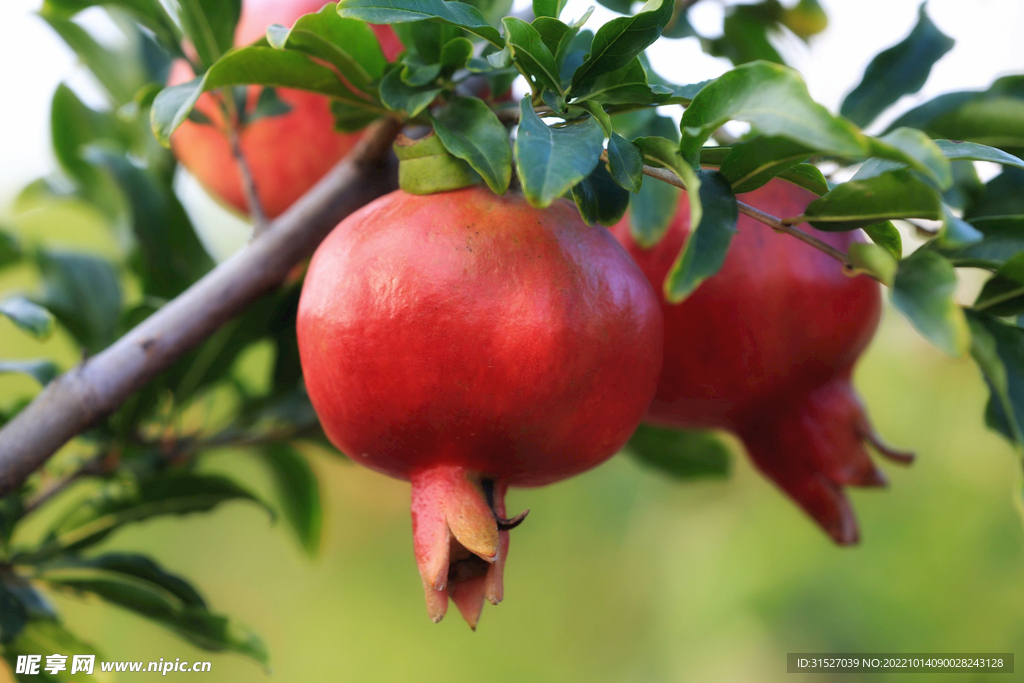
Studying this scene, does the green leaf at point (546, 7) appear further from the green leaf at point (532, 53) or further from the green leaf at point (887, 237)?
the green leaf at point (887, 237)

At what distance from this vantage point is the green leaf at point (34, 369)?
58 cm

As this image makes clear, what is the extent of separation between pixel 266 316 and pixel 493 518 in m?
0.37

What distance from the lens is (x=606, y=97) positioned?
379 mm

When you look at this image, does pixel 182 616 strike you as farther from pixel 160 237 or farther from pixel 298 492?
pixel 160 237

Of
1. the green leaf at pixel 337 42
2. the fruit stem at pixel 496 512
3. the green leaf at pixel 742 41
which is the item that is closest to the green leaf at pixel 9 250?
the green leaf at pixel 337 42

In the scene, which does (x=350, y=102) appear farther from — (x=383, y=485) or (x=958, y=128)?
(x=383, y=485)

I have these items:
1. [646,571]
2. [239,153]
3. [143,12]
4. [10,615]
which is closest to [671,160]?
[239,153]

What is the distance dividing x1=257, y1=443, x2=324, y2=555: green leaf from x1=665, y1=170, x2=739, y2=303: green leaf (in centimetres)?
58

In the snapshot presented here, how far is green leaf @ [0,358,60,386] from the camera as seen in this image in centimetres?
58

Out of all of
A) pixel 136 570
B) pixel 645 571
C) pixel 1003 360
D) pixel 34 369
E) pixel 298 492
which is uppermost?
pixel 1003 360

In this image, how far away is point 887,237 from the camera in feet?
1.14

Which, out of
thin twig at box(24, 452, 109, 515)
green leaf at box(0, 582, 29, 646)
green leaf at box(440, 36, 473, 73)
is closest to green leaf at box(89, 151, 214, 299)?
thin twig at box(24, 452, 109, 515)

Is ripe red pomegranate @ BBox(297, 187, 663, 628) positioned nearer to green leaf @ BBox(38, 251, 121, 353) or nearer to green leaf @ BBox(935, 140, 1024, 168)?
green leaf @ BBox(935, 140, 1024, 168)

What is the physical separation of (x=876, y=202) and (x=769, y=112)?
0.07m
